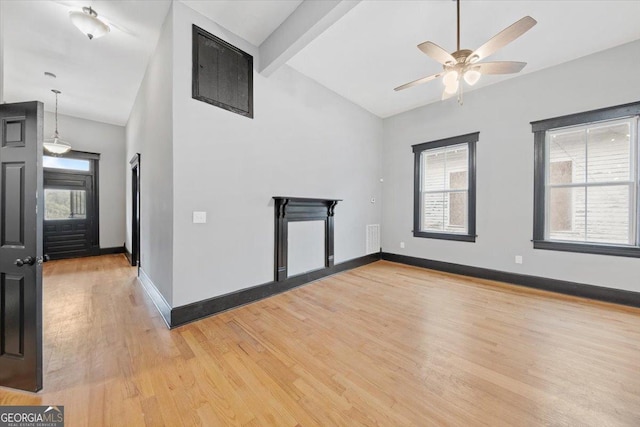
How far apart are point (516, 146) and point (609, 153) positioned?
98cm

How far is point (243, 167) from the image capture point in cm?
293

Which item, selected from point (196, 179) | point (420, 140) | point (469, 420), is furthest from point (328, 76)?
point (469, 420)

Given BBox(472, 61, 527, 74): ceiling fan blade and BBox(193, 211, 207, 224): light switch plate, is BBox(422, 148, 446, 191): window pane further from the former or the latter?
BBox(193, 211, 207, 224): light switch plate

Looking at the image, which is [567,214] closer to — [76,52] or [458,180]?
[458,180]

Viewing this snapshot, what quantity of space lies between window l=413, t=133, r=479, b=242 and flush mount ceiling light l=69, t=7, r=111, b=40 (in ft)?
16.1

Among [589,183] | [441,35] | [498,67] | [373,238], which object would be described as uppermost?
[441,35]

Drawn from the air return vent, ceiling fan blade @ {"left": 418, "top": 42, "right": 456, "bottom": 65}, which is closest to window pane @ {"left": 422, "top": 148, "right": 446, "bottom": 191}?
the air return vent

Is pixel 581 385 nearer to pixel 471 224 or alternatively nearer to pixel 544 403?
pixel 544 403

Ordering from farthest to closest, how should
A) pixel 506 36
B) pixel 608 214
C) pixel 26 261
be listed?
pixel 608 214 < pixel 506 36 < pixel 26 261

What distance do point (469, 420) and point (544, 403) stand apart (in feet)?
1.79

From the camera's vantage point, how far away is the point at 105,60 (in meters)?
3.42

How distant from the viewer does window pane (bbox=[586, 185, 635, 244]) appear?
3045mm

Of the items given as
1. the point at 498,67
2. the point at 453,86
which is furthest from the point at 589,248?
the point at 453,86

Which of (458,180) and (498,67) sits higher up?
(498,67)
